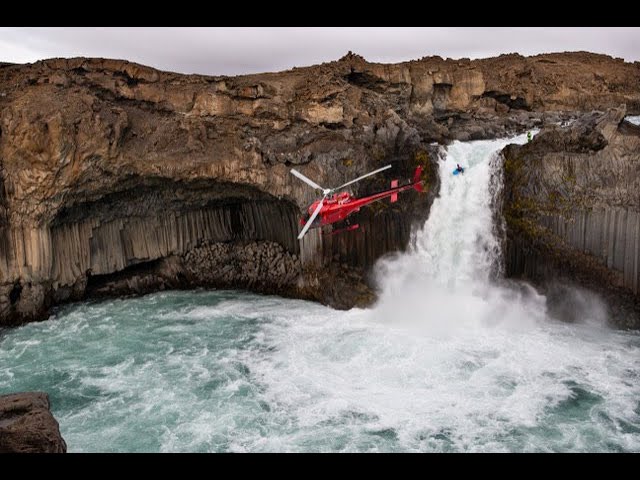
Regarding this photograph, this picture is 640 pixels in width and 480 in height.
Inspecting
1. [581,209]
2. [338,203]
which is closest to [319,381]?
[338,203]

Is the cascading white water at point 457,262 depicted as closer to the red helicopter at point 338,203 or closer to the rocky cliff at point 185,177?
the rocky cliff at point 185,177

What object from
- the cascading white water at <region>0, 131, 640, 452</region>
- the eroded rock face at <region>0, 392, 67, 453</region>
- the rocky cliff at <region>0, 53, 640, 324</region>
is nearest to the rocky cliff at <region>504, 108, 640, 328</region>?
the cascading white water at <region>0, 131, 640, 452</region>

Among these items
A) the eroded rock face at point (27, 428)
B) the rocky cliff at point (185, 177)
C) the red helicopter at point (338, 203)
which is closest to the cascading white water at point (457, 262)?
the rocky cliff at point (185, 177)

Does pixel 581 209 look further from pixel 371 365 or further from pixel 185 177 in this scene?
pixel 185 177

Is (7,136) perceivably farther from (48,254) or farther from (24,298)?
(24,298)

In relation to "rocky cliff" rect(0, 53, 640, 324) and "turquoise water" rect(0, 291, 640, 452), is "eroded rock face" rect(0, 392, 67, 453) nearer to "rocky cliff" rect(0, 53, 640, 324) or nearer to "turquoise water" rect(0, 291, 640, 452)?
"turquoise water" rect(0, 291, 640, 452)

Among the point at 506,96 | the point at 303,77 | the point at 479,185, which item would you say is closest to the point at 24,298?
the point at 303,77

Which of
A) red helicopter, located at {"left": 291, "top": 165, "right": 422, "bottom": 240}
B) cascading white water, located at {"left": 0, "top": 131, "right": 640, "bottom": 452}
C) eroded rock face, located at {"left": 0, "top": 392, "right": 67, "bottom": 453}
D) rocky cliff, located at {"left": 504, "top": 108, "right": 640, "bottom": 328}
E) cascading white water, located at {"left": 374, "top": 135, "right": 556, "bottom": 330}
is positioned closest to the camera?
eroded rock face, located at {"left": 0, "top": 392, "right": 67, "bottom": 453}
